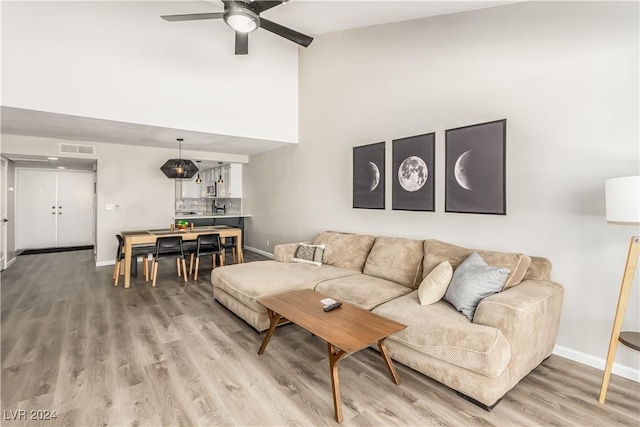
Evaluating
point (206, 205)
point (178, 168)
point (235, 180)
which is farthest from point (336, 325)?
point (206, 205)

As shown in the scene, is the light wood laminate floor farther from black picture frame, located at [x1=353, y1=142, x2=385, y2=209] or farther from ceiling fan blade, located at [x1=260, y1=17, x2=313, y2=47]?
ceiling fan blade, located at [x1=260, y1=17, x2=313, y2=47]

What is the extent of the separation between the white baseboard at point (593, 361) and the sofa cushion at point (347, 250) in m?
2.09

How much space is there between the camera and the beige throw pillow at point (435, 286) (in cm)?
260

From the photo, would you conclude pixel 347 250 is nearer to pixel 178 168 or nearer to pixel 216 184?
pixel 178 168

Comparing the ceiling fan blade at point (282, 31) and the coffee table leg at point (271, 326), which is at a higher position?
the ceiling fan blade at point (282, 31)

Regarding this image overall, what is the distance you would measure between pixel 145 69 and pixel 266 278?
11.0 ft

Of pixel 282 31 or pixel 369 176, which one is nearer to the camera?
pixel 282 31

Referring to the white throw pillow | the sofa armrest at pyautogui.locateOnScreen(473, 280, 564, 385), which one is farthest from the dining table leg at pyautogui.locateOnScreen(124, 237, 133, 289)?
the sofa armrest at pyautogui.locateOnScreen(473, 280, 564, 385)

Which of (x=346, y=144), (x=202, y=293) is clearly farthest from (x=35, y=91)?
(x=346, y=144)

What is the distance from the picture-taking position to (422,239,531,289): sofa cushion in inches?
101

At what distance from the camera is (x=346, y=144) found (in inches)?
184

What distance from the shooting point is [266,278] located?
11.1ft

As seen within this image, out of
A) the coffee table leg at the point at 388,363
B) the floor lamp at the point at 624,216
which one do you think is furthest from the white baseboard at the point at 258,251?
the floor lamp at the point at 624,216

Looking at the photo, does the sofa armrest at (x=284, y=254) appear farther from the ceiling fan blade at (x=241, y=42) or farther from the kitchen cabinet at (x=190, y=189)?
the kitchen cabinet at (x=190, y=189)
